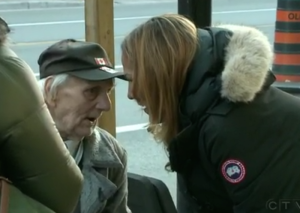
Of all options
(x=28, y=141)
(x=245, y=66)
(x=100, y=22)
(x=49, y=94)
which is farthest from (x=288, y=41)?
(x=28, y=141)

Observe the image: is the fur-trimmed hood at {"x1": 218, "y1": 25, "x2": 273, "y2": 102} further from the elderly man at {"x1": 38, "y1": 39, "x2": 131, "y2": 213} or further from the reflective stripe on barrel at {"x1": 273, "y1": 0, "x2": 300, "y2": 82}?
the reflective stripe on barrel at {"x1": 273, "y1": 0, "x2": 300, "y2": 82}

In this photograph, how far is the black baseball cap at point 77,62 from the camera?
2.65m

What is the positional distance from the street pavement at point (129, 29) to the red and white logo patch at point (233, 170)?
4.45 feet

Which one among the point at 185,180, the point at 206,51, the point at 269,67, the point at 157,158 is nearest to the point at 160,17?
the point at 206,51

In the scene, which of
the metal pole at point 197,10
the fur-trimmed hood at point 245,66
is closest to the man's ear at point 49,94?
the fur-trimmed hood at point 245,66

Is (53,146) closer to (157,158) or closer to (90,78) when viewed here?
(90,78)

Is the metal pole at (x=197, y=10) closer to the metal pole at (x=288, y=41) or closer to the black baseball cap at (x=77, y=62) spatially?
the black baseball cap at (x=77, y=62)

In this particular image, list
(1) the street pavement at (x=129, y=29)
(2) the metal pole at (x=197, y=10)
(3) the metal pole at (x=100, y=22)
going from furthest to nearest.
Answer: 1. (1) the street pavement at (x=129, y=29)
2. (2) the metal pole at (x=197, y=10)
3. (3) the metal pole at (x=100, y=22)

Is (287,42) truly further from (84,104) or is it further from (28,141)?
(28,141)

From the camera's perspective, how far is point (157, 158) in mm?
5789

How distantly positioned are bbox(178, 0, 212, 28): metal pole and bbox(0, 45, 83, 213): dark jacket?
1.98 m

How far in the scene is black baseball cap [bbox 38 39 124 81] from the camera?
8.69 ft

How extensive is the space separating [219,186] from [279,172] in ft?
0.84

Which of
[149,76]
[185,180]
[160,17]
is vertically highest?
[160,17]
